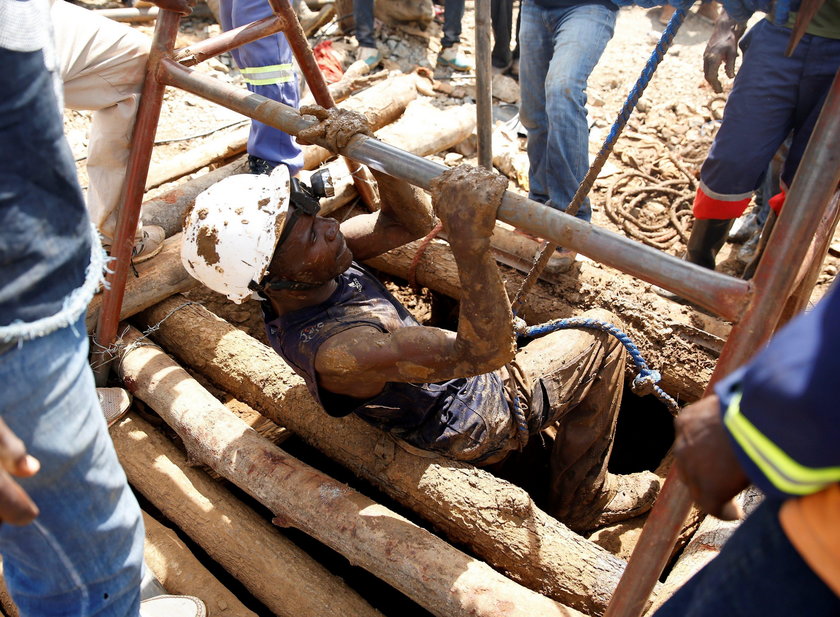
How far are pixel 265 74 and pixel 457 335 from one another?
243 cm

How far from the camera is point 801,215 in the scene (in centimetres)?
147

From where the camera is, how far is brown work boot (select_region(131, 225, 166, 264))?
11.6 ft

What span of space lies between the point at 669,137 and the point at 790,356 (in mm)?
5682

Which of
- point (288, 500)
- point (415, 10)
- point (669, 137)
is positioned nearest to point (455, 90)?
point (415, 10)

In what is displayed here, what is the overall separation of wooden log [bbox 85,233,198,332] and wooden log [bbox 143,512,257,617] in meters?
1.32

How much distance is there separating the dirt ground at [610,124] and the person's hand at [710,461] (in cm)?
198

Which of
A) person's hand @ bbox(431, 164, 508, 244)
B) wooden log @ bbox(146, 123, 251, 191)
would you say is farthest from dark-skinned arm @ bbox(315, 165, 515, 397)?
wooden log @ bbox(146, 123, 251, 191)

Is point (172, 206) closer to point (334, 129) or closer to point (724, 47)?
point (334, 129)

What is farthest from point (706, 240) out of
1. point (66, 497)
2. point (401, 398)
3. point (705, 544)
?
point (66, 497)

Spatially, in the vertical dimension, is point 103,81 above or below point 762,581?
below

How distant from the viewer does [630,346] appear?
268cm

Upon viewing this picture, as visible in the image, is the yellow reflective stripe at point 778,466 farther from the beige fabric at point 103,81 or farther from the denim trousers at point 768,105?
the beige fabric at point 103,81

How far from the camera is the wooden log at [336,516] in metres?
2.10

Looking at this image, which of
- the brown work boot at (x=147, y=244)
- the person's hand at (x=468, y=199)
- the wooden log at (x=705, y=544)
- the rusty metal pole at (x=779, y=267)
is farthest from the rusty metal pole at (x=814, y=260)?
the brown work boot at (x=147, y=244)
